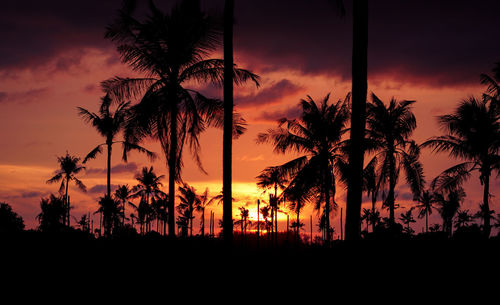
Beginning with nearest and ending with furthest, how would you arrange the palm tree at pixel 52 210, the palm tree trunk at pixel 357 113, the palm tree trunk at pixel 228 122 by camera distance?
the palm tree trunk at pixel 357 113 → the palm tree trunk at pixel 228 122 → the palm tree at pixel 52 210

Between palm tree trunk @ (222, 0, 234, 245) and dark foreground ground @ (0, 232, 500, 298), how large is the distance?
0.95 meters

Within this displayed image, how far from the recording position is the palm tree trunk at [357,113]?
1134 cm

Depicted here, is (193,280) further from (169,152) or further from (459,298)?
(169,152)

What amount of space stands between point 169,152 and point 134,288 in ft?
32.4

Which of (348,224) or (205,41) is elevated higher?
(205,41)

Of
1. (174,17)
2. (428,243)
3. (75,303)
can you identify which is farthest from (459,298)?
(174,17)

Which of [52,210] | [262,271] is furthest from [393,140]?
[52,210]

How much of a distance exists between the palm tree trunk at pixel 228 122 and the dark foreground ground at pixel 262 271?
0.95m

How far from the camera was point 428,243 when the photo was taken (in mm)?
13617

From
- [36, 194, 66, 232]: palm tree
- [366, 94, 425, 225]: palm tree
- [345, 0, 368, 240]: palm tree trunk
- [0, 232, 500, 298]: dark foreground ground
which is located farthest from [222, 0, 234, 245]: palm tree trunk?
[36, 194, 66, 232]: palm tree

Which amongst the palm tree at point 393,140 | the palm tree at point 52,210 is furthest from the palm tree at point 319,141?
the palm tree at point 52,210

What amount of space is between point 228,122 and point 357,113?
377 centimetres

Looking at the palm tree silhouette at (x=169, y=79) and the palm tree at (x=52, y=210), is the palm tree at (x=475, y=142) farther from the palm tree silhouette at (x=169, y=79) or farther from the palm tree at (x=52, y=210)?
the palm tree at (x=52, y=210)

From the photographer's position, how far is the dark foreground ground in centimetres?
959
